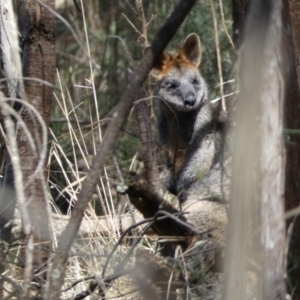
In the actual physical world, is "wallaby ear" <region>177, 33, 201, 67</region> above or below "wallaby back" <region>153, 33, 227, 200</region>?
above

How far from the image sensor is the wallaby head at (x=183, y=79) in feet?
19.2

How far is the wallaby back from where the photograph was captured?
5.68m

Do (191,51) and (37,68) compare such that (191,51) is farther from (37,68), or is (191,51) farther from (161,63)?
(37,68)

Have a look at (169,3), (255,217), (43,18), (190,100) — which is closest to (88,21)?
(169,3)

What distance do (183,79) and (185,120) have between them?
0.35m

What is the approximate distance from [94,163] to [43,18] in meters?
1.69

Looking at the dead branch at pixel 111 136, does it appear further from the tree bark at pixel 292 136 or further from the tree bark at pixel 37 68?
the tree bark at pixel 37 68

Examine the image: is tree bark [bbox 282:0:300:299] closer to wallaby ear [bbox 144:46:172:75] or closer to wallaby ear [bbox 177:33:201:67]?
wallaby ear [bbox 177:33:201:67]

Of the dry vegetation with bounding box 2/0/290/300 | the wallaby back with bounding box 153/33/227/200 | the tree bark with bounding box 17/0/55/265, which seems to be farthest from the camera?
the wallaby back with bounding box 153/33/227/200

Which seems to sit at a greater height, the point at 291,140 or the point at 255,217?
the point at 291,140

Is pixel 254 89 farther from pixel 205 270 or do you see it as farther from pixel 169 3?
pixel 169 3

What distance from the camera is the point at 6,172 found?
13.0ft

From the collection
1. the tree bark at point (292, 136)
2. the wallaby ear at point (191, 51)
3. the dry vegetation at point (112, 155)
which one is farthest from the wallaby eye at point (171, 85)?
the tree bark at point (292, 136)

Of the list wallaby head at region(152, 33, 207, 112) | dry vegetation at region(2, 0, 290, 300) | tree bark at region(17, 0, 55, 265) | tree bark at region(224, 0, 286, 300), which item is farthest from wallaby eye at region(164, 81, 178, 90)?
tree bark at region(224, 0, 286, 300)
